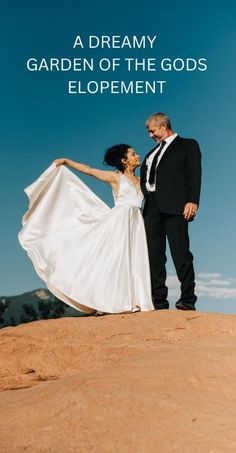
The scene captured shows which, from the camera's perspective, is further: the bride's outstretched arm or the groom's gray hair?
the bride's outstretched arm

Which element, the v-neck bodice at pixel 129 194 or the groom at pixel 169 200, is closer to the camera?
the groom at pixel 169 200

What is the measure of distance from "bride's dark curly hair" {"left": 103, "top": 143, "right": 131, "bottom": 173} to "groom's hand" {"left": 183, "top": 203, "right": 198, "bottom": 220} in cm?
119

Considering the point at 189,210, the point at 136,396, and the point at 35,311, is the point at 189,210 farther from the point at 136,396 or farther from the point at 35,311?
the point at 35,311

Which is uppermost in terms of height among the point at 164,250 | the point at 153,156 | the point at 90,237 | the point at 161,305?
the point at 153,156

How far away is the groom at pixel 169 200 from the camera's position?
702cm

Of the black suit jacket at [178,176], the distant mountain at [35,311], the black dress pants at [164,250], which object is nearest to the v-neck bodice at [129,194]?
the black dress pants at [164,250]

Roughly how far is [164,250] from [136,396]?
3501 millimetres

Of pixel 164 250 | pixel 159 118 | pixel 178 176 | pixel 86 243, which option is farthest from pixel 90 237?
pixel 159 118

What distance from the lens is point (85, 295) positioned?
7.53 meters

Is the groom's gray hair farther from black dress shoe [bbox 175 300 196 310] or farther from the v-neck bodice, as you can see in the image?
black dress shoe [bbox 175 300 196 310]

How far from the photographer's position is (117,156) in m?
7.85

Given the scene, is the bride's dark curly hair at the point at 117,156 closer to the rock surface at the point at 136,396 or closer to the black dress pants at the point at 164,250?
the black dress pants at the point at 164,250

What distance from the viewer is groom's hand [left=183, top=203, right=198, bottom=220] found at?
7015 millimetres

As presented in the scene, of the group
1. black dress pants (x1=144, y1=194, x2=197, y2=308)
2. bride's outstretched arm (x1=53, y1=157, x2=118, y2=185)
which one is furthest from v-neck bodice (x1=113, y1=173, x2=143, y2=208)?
black dress pants (x1=144, y1=194, x2=197, y2=308)
